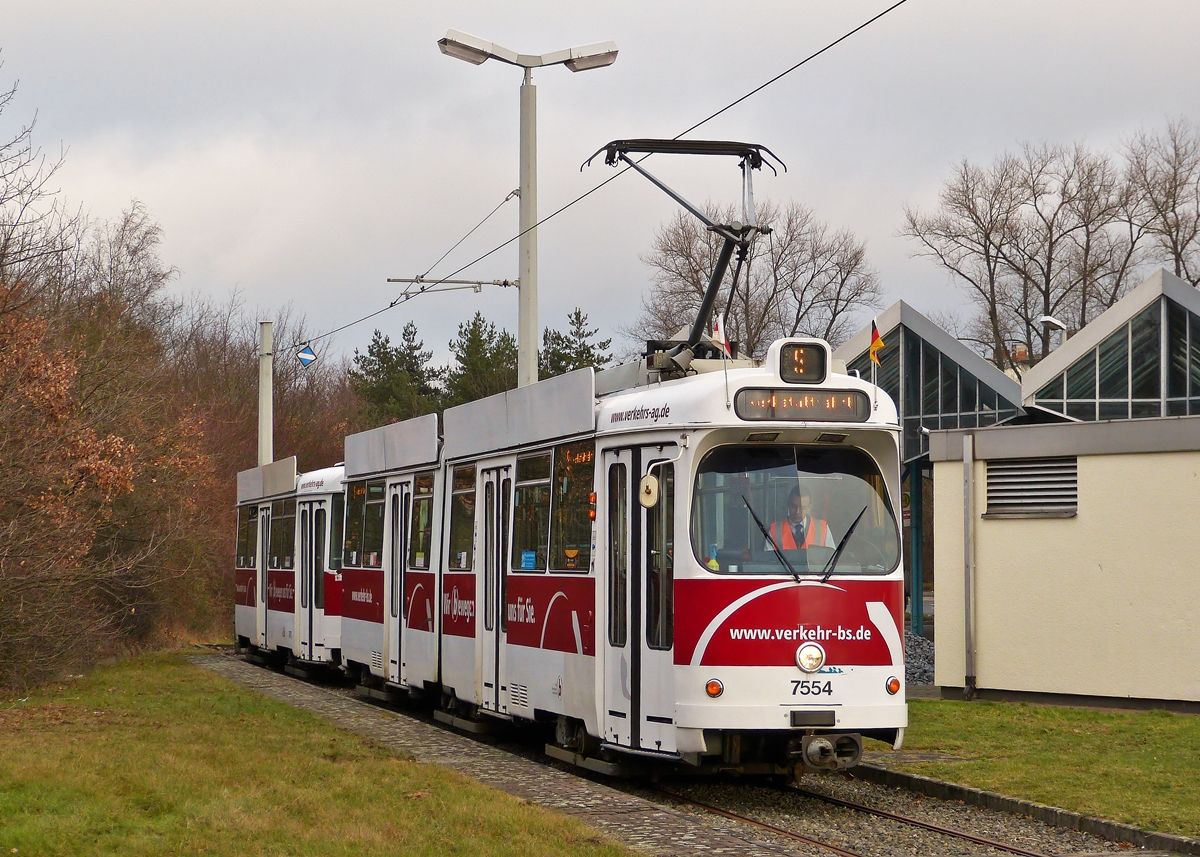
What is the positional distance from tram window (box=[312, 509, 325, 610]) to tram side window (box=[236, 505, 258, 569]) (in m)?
4.31

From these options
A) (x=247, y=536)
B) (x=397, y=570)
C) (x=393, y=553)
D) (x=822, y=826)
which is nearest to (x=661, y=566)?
(x=822, y=826)

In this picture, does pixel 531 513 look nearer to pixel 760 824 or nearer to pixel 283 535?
pixel 760 824

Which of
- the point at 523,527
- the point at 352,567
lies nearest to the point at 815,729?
the point at 523,527

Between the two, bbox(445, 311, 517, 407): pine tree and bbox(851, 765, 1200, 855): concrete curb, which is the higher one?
bbox(445, 311, 517, 407): pine tree

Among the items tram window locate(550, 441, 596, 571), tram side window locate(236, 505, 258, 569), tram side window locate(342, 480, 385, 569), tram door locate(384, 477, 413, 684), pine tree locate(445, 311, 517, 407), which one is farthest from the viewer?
pine tree locate(445, 311, 517, 407)

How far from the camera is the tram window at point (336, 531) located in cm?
Answer: 2138

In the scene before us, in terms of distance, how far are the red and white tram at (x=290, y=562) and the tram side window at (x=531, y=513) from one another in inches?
324

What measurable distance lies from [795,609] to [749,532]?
2.04 feet

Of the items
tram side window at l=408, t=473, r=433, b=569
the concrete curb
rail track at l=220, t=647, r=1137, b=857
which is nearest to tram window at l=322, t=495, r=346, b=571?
tram side window at l=408, t=473, r=433, b=569

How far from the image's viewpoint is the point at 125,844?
844 centimetres

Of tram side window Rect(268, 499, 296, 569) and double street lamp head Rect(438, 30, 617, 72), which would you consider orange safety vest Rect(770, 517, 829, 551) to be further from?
tram side window Rect(268, 499, 296, 569)

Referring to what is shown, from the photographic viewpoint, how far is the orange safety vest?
1043 cm

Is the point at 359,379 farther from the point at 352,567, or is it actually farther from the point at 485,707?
the point at 485,707

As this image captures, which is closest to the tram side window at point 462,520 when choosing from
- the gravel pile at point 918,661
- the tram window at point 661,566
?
the tram window at point 661,566
